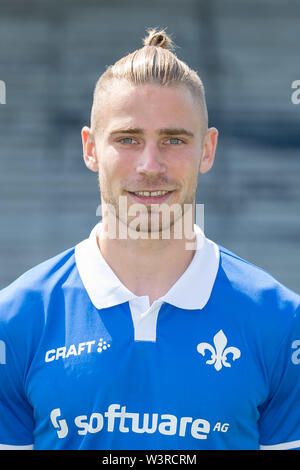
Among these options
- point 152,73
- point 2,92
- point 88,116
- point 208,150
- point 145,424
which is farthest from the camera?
point 88,116

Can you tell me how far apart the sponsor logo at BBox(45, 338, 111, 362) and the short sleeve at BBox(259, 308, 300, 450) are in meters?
0.37

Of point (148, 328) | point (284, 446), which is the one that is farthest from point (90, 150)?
point (284, 446)

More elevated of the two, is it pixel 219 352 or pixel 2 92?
pixel 2 92

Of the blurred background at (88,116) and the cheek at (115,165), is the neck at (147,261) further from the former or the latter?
the blurred background at (88,116)

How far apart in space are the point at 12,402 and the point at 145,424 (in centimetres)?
30

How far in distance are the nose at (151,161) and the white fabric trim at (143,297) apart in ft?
0.87

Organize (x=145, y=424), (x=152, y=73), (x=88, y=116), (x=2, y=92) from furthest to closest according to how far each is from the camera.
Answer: (x=88, y=116)
(x=2, y=92)
(x=152, y=73)
(x=145, y=424)

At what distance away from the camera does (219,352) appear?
1832 mm

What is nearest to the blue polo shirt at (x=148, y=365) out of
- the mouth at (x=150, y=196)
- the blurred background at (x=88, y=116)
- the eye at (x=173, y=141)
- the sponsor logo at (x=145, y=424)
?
the sponsor logo at (x=145, y=424)

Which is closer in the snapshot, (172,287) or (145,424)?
(145,424)

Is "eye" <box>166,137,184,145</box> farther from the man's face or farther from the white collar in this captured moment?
the white collar

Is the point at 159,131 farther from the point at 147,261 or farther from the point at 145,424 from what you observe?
the point at 145,424

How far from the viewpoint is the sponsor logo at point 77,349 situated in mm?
1834

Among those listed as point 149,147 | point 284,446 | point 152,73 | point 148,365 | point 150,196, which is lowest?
point 284,446
